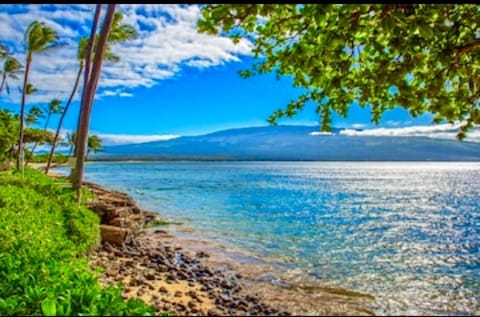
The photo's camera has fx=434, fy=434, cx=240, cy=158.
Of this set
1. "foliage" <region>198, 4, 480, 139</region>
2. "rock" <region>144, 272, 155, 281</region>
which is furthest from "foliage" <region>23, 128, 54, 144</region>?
"foliage" <region>198, 4, 480, 139</region>

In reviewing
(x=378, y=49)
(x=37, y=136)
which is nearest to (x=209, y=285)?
(x=378, y=49)

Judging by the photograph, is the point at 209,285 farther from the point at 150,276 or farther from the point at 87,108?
the point at 87,108

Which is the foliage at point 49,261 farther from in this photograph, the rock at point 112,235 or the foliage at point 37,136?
the foliage at point 37,136

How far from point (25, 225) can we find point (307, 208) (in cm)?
2793

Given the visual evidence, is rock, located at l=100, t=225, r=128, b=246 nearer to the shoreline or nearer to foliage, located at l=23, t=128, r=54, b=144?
the shoreline

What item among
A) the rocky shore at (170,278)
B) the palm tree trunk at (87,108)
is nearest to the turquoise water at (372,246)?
the rocky shore at (170,278)

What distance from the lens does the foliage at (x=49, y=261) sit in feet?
16.1

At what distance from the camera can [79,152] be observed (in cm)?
1573

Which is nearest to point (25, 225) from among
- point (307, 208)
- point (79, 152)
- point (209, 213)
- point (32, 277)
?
point (32, 277)

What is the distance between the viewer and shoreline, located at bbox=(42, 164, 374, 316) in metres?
8.81

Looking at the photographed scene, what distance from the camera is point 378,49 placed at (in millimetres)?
4223

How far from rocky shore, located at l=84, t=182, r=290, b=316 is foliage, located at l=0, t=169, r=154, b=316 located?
772 mm

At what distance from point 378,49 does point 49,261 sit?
6062 millimetres

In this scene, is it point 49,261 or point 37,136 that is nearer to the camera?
point 49,261
